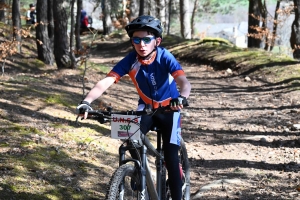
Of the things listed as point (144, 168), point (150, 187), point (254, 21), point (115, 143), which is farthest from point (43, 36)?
A: point (144, 168)

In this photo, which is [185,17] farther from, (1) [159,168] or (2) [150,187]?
(2) [150,187]

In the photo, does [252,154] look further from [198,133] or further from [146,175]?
[146,175]

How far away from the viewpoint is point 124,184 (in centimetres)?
372

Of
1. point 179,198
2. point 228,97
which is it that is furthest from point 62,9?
point 179,198

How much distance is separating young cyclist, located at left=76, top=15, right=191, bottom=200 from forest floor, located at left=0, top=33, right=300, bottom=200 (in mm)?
1629

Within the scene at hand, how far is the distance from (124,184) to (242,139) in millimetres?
6046

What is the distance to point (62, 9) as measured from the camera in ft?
48.8

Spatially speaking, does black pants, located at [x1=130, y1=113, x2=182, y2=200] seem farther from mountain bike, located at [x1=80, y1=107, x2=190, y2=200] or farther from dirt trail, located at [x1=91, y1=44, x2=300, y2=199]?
dirt trail, located at [x1=91, y1=44, x2=300, y2=199]

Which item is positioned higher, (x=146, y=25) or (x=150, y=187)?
(x=146, y=25)

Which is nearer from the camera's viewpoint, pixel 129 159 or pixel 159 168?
pixel 129 159

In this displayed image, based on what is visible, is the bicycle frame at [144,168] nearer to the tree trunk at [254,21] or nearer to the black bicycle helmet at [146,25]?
the black bicycle helmet at [146,25]

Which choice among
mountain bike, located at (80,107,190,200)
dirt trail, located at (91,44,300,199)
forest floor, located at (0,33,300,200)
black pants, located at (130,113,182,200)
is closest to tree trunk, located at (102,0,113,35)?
dirt trail, located at (91,44,300,199)

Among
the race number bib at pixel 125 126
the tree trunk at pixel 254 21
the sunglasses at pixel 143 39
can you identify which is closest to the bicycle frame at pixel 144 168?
the race number bib at pixel 125 126

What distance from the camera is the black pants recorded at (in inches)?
173
